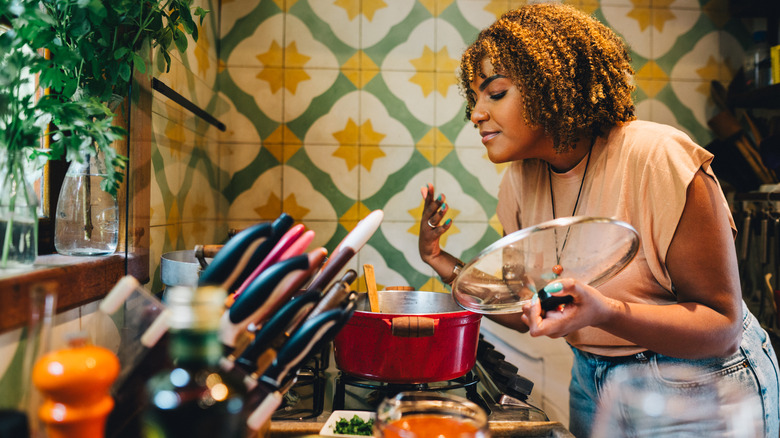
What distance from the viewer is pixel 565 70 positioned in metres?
0.98

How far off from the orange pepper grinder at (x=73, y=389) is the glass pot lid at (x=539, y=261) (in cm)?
43

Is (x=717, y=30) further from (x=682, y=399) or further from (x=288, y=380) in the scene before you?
(x=288, y=380)

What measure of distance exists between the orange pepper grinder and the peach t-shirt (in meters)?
0.86

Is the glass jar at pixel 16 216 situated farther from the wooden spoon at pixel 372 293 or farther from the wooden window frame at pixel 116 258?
the wooden spoon at pixel 372 293

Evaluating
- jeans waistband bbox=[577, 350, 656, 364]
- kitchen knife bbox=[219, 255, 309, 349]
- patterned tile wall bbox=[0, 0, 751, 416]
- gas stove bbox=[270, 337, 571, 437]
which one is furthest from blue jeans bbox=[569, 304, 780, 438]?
patterned tile wall bbox=[0, 0, 751, 416]

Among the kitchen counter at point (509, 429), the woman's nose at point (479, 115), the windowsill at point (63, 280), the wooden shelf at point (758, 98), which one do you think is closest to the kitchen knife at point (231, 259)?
the windowsill at point (63, 280)

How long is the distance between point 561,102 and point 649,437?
631mm

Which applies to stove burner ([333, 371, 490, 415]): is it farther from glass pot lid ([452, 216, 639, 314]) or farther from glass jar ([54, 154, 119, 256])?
glass jar ([54, 154, 119, 256])

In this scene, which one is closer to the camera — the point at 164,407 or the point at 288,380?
the point at 164,407

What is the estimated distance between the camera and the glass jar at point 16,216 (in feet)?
2.03

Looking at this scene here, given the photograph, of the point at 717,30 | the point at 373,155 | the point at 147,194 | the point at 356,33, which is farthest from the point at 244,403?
the point at 717,30

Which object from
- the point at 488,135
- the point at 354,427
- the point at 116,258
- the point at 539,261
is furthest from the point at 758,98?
the point at 116,258

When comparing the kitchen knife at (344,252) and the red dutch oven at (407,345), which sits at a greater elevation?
the kitchen knife at (344,252)

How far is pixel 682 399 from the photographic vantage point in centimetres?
95
